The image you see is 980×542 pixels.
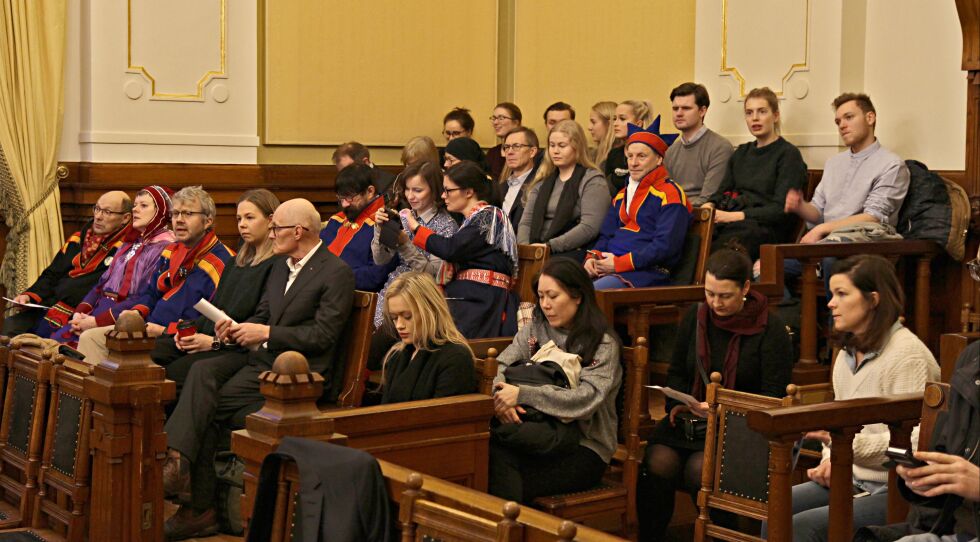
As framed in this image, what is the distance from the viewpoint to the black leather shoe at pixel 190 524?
457 cm

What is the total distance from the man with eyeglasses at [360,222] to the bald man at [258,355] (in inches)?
33.9

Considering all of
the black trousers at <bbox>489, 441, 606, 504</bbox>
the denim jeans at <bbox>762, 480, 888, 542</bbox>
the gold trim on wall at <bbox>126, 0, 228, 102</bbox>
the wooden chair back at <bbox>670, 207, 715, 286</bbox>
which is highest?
the gold trim on wall at <bbox>126, 0, 228, 102</bbox>

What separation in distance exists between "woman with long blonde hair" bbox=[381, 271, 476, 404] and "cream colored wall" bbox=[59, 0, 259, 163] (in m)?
3.60

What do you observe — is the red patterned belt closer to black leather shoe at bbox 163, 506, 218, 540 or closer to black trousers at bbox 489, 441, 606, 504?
black trousers at bbox 489, 441, 606, 504

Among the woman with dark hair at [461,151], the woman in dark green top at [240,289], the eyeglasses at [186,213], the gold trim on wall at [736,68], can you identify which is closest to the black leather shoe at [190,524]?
the woman in dark green top at [240,289]

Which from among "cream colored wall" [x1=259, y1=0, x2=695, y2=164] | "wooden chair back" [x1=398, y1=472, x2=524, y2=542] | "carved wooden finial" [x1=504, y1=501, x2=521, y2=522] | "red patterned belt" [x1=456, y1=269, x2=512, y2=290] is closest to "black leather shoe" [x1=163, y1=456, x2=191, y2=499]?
"red patterned belt" [x1=456, y1=269, x2=512, y2=290]

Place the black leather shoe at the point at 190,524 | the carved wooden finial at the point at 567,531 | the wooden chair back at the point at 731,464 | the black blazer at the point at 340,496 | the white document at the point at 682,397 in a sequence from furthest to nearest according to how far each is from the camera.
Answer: the black leather shoe at the point at 190,524
the white document at the point at 682,397
the wooden chair back at the point at 731,464
the black blazer at the point at 340,496
the carved wooden finial at the point at 567,531

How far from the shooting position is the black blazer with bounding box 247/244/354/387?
470 centimetres

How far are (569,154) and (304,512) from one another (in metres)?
3.62

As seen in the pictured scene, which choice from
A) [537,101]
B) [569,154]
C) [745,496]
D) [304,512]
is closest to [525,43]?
[537,101]

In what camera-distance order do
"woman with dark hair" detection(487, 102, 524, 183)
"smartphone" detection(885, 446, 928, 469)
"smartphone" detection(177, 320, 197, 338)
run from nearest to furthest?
1. "smartphone" detection(885, 446, 928, 469)
2. "smartphone" detection(177, 320, 197, 338)
3. "woman with dark hair" detection(487, 102, 524, 183)

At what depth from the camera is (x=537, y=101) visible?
336 inches

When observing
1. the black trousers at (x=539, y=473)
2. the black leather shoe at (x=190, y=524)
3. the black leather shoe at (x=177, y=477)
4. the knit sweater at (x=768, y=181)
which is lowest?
the black leather shoe at (x=190, y=524)

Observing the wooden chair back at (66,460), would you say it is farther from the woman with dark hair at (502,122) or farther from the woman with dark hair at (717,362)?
the woman with dark hair at (502,122)
